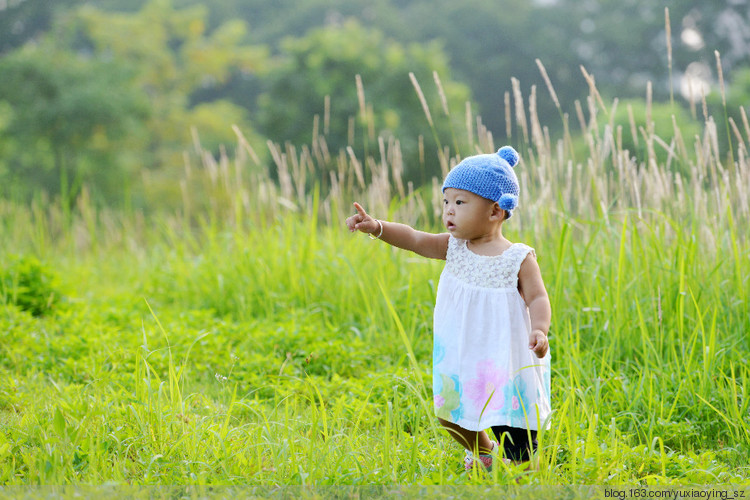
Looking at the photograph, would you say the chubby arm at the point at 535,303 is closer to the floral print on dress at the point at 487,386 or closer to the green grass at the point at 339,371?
the floral print on dress at the point at 487,386

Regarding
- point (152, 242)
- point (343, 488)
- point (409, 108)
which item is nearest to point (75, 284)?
point (152, 242)

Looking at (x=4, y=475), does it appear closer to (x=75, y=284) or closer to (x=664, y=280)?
(x=664, y=280)

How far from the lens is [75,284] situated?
557cm

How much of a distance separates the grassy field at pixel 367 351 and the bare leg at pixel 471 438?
70 mm

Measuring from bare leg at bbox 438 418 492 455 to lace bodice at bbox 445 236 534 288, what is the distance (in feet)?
1.50

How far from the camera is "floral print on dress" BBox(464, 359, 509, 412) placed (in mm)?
2068

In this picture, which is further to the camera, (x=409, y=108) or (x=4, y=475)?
(x=409, y=108)

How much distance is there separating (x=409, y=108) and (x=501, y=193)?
1461cm

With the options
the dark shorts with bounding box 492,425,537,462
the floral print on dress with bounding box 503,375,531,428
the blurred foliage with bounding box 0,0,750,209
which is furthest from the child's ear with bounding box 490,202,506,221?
the blurred foliage with bounding box 0,0,750,209

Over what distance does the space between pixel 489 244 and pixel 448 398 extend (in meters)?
0.48

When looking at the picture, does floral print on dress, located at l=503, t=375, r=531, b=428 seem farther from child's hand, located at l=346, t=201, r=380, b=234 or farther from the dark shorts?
child's hand, located at l=346, t=201, r=380, b=234

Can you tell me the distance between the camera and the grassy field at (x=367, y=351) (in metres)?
2.20

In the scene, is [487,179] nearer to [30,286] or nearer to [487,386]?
[487,386]

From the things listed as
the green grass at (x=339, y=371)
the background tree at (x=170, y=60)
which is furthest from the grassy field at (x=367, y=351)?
the background tree at (x=170, y=60)
